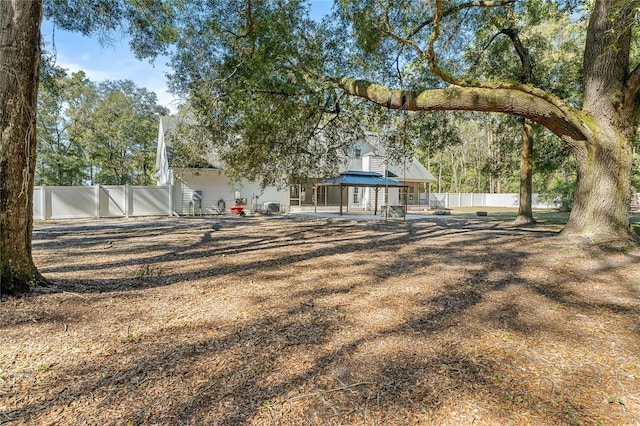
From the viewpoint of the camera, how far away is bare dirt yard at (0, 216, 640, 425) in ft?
6.83

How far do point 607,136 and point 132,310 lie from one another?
8.71 m

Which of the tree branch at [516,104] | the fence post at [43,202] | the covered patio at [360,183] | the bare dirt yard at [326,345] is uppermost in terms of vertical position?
the tree branch at [516,104]

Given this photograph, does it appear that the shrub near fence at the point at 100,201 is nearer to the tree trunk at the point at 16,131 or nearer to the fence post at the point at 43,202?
the fence post at the point at 43,202

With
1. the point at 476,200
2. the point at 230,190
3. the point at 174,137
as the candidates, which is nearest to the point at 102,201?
the point at 230,190

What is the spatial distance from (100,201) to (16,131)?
1486 cm

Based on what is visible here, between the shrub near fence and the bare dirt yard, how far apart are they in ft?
41.4

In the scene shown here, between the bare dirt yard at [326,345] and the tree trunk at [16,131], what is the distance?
0.44m

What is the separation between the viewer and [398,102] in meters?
7.70

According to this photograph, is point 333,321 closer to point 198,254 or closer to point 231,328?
point 231,328

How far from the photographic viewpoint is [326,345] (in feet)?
9.58

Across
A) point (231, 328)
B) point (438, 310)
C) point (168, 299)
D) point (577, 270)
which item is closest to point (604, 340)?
point (438, 310)

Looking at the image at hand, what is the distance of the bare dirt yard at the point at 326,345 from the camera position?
208cm

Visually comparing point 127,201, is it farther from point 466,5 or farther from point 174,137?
point 466,5

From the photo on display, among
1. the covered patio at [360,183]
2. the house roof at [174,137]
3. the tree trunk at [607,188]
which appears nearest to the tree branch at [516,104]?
the tree trunk at [607,188]
